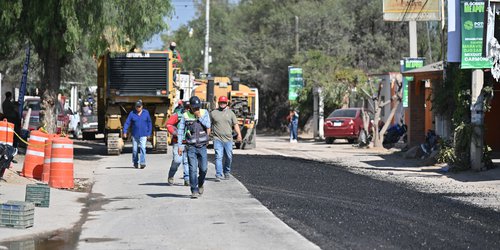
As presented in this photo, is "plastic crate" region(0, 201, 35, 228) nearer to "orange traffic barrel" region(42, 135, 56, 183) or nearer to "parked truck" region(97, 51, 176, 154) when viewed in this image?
"orange traffic barrel" region(42, 135, 56, 183)

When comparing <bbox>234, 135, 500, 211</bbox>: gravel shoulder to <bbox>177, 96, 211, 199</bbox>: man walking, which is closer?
<bbox>177, 96, 211, 199</bbox>: man walking

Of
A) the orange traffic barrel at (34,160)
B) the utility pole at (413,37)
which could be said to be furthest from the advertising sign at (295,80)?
the orange traffic barrel at (34,160)

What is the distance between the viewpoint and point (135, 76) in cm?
3061

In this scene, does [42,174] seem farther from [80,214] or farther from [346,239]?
[346,239]

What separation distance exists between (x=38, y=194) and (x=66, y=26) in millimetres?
11451

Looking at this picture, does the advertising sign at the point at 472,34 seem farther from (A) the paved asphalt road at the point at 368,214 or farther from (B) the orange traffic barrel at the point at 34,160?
(B) the orange traffic barrel at the point at 34,160

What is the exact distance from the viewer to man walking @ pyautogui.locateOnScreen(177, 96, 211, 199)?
16.4 m

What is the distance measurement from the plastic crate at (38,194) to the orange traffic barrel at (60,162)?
3177 millimetres

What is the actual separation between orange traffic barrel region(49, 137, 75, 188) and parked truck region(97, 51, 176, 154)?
1212 cm

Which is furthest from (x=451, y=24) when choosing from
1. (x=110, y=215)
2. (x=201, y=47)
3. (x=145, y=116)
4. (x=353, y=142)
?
(x=201, y=47)

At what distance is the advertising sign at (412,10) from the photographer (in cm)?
→ 3247

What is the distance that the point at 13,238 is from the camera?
38.6 feet

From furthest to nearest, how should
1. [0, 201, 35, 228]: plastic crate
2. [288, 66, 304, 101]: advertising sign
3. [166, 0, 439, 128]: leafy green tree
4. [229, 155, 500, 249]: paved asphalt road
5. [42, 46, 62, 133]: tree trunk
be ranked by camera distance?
1. [166, 0, 439, 128]: leafy green tree
2. [288, 66, 304, 101]: advertising sign
3. [42, 46, 62, 133]: tree trunk
4. [0, 201, 35, 228]: plastic crate
5. [229, 155, 500, 249]: paved asphalt road

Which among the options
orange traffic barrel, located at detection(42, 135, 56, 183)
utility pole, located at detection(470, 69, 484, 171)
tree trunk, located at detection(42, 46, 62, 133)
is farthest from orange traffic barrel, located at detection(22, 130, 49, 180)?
utility pole, located at detection(470, 69, 484, 171)
